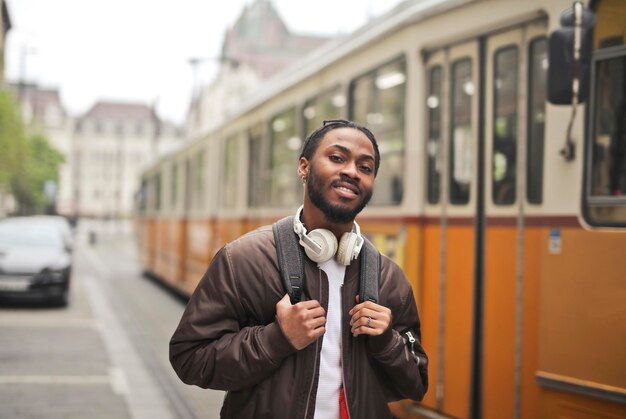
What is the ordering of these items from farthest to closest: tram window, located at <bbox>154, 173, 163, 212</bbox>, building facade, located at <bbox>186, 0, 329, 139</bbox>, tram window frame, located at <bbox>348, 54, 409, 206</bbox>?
building facade, located at <bbox>186, 0, 329, 139</bbox>
tram window, located at <bbox>154, 173, 163, 212</bbox>
tram window frame, located at <bbox>348, 54, 409, 206</bbox>

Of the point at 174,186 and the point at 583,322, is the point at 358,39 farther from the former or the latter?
the point at 174,186

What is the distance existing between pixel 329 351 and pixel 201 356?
384 mm

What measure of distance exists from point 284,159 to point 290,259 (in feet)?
20.9

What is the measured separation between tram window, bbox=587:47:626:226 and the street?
4130 mm

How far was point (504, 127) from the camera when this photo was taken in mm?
4938

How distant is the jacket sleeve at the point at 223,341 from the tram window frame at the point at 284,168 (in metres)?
5.33

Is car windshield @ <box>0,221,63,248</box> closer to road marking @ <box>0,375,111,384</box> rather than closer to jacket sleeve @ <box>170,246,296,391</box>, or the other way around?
road marking @ <box>0,375,111,384</box>

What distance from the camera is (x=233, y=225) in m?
11.2

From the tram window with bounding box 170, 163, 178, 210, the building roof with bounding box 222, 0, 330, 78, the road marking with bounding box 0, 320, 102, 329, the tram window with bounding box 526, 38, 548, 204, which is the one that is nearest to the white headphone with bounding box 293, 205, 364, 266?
the tram window with bounding box 526, 38, 548, 204

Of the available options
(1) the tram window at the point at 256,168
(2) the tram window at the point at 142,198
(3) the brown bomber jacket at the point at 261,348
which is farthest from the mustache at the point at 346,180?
(2) the tram window at the point at 142,198

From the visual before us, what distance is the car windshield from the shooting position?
15133 mm

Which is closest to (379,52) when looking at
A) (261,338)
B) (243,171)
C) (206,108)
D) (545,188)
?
(545,188)

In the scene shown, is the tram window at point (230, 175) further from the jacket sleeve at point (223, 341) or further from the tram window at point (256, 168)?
the jacket sleeve at point (223, 341)

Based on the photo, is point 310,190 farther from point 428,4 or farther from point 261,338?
point 428,4
